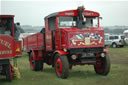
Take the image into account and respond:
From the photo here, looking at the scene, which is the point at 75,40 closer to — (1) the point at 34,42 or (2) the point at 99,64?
(2) the point at 99,64

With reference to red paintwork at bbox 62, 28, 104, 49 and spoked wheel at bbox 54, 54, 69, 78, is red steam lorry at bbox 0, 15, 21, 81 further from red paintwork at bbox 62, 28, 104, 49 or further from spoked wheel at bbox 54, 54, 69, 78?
red paintwork at bbox 62, 28, 104, 49

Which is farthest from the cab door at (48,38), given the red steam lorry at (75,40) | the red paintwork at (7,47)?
the red paintwork at (7,47)

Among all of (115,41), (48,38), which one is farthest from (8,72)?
(115,41)

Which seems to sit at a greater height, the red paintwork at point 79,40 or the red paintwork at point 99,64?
the red paintwork at point 79,40

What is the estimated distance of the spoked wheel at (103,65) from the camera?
32.7 ft

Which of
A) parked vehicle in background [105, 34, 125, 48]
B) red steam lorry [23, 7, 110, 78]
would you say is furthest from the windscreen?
parked vehicle in background [105, 34, 125, 48]

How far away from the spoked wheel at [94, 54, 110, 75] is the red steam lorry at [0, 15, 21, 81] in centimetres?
347

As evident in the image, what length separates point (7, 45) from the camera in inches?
335

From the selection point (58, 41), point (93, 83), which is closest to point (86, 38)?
point (58, 41)

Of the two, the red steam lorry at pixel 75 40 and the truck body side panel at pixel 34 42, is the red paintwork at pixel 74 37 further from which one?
the truck body side panel at pixel 34 42

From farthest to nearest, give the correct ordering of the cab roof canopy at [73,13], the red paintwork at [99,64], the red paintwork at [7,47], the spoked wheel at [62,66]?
the red paintwork at [99,64], the cab roof canopy at [73,13], the spoked wheel at [62,66], the red paintwork at [7,47]

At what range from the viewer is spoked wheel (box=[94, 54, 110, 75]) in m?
9.98

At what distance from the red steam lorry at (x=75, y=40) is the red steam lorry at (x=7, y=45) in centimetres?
177

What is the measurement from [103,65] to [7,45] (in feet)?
13.8
